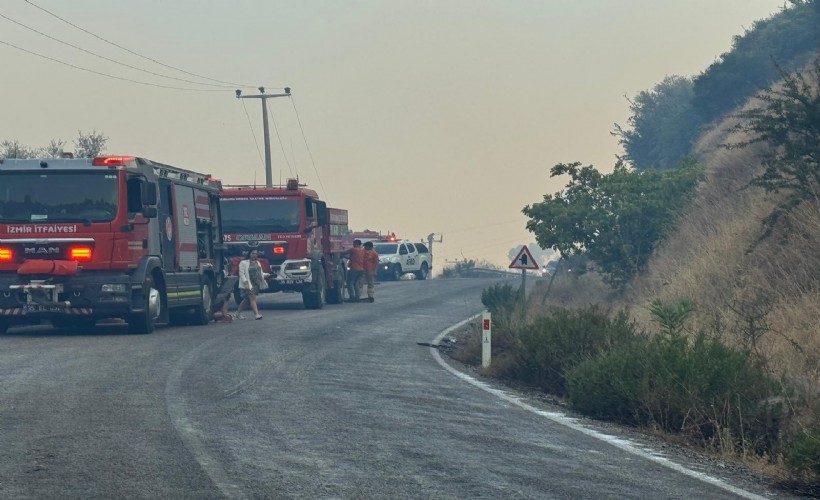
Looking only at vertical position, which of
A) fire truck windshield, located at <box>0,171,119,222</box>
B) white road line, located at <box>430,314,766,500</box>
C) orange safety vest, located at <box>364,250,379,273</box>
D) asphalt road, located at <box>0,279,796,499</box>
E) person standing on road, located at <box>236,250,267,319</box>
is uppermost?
fire truck windshield, located at <box>0,171,119,222</box>

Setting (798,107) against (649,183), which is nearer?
(798,107)

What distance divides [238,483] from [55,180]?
14.4 metres

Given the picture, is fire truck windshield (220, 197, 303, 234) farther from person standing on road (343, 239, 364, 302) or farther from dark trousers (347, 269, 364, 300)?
dark trousers (347, 269, 364, 300)

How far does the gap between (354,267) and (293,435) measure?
27.2 m

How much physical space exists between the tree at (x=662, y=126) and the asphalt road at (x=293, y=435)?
51953 millimetres

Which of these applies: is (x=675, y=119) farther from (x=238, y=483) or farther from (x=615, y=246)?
(x=238, y=483)

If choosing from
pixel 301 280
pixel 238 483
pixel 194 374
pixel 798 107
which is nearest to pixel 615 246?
pixel 301 280

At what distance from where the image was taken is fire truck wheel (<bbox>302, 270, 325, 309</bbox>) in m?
31.6

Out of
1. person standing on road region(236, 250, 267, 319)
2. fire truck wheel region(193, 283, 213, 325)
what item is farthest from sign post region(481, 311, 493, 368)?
person standing on road region(236, 250, 267, 319)

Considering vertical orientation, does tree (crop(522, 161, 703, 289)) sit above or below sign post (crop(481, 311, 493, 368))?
above

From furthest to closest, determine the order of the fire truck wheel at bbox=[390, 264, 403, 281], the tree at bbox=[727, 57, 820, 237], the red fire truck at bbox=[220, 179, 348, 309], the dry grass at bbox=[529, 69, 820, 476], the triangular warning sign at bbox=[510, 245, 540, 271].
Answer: the fire truck wheel at bbox=[390, 264, 403, 281] → the red fire truck at bbox=[220, 179, 348, 309] → the triangular warning sign at bbox=[510, 245, 540, 271] → the tree at bbox=[727, 57, 820, 237] → the dry grass at bbox=[529, 69, 820, 476]

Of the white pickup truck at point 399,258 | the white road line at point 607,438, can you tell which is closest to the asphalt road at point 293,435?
the white road line at point 607,438

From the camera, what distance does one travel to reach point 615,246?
3469cm

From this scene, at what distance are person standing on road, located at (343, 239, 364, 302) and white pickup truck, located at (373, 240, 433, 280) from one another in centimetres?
→ 1954
